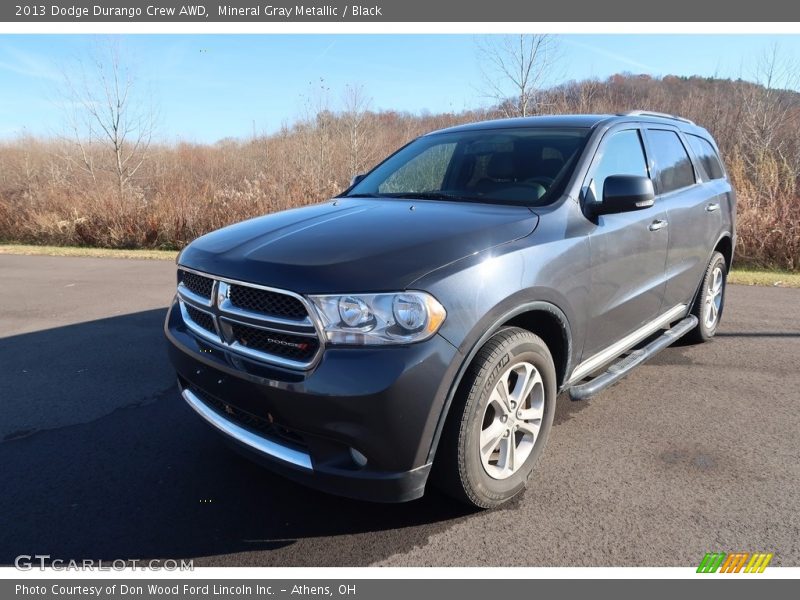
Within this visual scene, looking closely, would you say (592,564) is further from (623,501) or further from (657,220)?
(657,220)

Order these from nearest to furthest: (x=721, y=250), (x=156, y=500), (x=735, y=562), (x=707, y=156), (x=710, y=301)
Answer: (x=735, y=562)
(x=156, y=500)
(x=707, y=156)
(x=710, y=301)
(x=721, y=250)

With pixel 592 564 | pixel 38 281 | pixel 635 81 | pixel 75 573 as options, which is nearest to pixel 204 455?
pixel 75 573

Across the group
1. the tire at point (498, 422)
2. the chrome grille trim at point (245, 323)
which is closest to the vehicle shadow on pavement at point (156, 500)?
the tire at point (498, 422)

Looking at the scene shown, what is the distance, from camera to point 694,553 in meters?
2.39

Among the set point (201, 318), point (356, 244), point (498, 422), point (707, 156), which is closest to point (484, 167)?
point (356, 244)

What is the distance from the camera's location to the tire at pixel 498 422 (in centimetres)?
240

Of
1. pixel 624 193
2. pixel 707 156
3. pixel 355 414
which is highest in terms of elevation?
pixel 707 156

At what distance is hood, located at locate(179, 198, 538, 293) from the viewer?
2.29 meters

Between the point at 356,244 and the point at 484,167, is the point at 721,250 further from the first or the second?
the point at 356,244

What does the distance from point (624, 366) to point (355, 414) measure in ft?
7.10

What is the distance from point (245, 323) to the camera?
2.47m

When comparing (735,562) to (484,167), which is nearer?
(735,562)

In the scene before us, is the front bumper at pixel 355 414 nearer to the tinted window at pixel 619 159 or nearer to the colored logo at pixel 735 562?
the colored logo at pixel 735 562

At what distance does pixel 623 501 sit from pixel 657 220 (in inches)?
76.8
